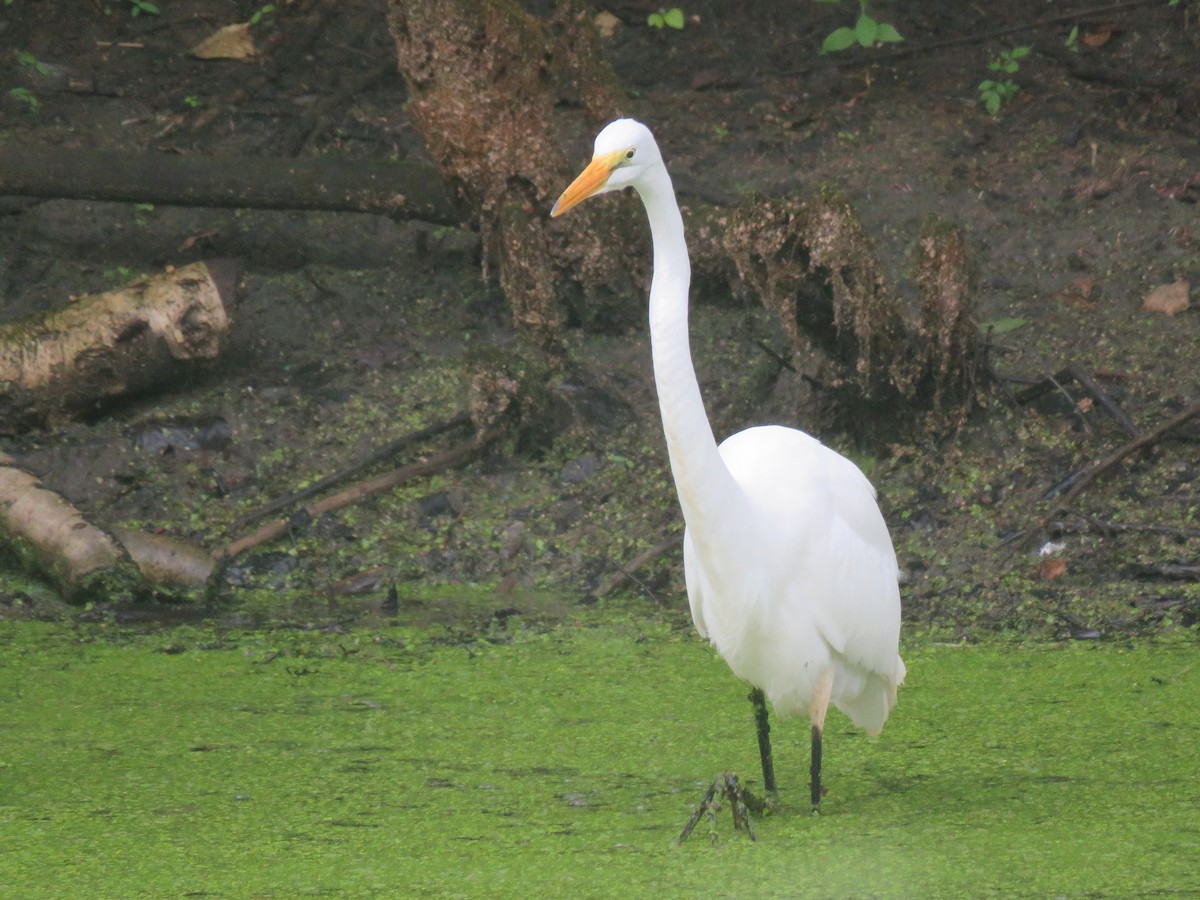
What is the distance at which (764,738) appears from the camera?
10.1 feet

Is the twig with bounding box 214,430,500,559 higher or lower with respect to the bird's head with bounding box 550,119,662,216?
lower

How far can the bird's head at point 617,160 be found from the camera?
8.48ft

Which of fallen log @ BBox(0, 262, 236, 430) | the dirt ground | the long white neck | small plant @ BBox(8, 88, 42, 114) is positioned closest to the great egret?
the long white neck

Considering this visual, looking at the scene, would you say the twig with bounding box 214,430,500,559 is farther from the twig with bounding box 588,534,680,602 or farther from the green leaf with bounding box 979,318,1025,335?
the green leaf with bounding box 979,318,1025,335

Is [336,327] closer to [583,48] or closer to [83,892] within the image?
[583,48]

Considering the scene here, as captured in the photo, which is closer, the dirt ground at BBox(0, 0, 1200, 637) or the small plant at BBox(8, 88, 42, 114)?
the dirt ground at BBox(0, 0, 1200, 637)

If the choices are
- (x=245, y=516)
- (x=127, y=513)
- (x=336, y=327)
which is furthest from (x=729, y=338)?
(x=127, y=513)

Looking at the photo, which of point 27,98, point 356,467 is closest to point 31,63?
point 27,98

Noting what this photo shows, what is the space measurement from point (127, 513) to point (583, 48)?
213 cm

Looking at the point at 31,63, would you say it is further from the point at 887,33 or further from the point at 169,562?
the point at 887,33

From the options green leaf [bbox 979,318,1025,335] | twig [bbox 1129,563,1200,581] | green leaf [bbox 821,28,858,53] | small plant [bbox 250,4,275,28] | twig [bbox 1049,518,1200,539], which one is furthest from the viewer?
small plant [bbox 250,4,275,28]

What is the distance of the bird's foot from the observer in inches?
102

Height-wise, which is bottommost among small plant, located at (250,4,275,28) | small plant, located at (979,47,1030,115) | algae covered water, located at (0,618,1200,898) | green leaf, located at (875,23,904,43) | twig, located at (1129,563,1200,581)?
algae covered water, located at (0,618,1200,898)

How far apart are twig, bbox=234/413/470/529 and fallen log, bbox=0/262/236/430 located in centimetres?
63
